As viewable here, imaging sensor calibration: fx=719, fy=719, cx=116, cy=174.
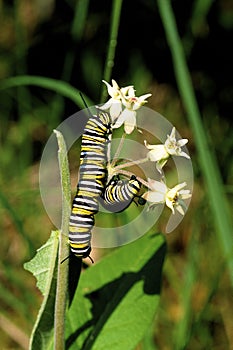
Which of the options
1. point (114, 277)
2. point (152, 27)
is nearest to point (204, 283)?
point (114, 277)

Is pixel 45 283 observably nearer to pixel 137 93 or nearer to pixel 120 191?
pixel 120 191

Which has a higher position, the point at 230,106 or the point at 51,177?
the point at 230,106

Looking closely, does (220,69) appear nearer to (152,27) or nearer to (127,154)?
(152,27)

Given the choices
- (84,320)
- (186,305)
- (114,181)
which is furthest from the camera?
(186,305)

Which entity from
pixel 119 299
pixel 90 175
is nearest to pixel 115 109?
pixel 90 175

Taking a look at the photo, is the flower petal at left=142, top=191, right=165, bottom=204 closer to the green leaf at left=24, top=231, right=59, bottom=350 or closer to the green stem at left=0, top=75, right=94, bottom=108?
the green leaf at left=24, top=231, right=59, bottom=350
